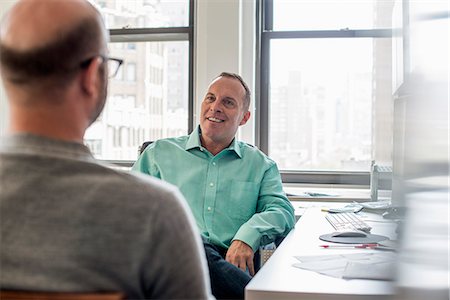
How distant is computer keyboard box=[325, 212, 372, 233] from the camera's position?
2.23 metres

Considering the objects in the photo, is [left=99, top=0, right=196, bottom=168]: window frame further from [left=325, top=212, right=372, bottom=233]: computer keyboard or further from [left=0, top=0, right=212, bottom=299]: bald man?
[left=0, top=0, right=212, bottom=299]: bald man

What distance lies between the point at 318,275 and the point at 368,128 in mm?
2447

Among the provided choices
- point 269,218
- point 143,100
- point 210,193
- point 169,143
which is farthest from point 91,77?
point 143,100

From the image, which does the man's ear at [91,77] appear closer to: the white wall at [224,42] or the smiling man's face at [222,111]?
the smiling man's face at [222,111]

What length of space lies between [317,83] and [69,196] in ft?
10.5

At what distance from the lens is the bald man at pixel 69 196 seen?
31.0 inches

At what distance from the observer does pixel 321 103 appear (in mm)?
3834

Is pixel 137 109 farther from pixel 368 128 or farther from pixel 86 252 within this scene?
pixel 86 252

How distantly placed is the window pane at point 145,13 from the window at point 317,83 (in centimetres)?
57

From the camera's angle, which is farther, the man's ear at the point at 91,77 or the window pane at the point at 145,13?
the window pane at the point at 145,13

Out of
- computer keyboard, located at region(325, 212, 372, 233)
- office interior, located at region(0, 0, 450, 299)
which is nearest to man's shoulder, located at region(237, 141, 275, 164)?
computer keyboard, located at region(325, 212, 372, 233)

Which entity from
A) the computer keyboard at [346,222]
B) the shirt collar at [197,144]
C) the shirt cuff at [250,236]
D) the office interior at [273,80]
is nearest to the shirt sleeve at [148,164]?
the shirt collar at [197,144]

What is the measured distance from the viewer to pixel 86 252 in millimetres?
784

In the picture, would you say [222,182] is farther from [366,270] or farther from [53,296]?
[53,296]
